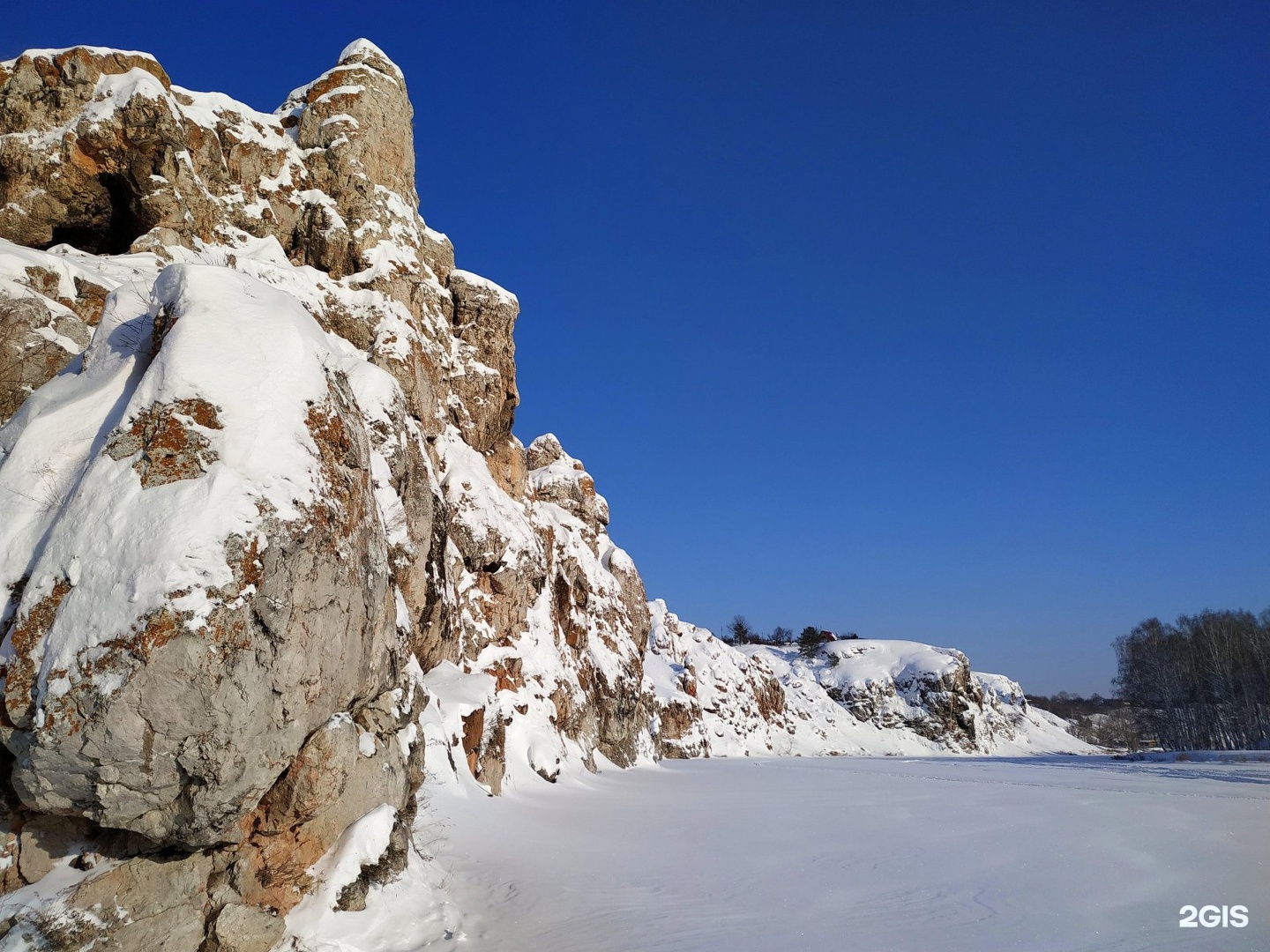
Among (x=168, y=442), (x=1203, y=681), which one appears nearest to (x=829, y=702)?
(x=1203, y=681)

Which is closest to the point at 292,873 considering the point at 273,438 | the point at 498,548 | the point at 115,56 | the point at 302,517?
the point at 302,517

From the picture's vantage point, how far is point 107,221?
23.0 metres

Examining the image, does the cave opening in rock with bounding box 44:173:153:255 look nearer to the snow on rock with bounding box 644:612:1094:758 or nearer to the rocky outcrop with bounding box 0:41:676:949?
the rocky outcrop with bounding box 0:41:676:949

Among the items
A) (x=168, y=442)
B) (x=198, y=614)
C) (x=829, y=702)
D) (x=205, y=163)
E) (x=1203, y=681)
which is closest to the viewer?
(x=198, y=614)

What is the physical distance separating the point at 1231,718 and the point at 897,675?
2958cm

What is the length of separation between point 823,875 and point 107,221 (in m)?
29.5

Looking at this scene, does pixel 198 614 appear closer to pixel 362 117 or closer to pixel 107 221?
pixel 107 221

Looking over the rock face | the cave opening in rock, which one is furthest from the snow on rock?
the cave opening in rock

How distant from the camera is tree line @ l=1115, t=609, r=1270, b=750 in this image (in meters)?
56.4

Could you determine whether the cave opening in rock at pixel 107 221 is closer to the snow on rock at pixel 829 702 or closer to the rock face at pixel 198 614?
the rock face at pixel 198 614

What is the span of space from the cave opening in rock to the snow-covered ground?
22121mm

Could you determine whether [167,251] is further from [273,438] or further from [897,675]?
[897,675]

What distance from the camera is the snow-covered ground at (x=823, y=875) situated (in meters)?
8.84

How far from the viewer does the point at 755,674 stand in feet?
217
